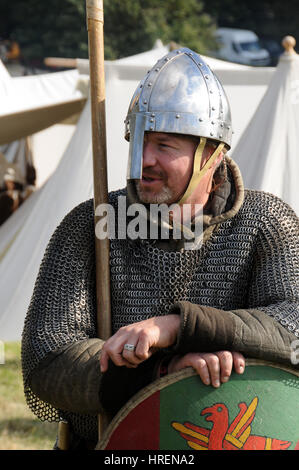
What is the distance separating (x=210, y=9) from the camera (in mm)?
28297

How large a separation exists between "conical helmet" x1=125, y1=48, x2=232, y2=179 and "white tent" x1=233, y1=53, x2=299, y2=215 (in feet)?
8.98

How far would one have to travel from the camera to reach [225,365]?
220 centimetres

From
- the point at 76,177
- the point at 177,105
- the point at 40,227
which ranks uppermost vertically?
the point at 177,105

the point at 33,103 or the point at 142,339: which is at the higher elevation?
the point at 33,103

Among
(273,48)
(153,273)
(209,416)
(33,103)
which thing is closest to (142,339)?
(209,416)

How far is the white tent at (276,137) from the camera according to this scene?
5.40 metres

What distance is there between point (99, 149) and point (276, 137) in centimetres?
301

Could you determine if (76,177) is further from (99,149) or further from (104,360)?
(104,360)

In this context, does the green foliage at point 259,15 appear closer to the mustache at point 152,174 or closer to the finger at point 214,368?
the mustache at point 152,174

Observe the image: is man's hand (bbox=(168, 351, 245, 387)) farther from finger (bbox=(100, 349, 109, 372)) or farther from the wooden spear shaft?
the wooden spear shaft

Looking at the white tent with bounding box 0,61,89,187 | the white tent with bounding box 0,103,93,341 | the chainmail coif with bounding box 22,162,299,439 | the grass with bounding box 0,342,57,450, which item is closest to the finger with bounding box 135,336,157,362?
the chainmail coif with bounding box 22,162,299,439

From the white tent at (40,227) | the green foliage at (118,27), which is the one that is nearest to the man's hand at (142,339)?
the white tent at (40,227)

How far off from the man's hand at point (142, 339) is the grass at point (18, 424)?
2.22 metres

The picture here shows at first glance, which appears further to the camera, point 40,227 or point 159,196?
point 40,227
